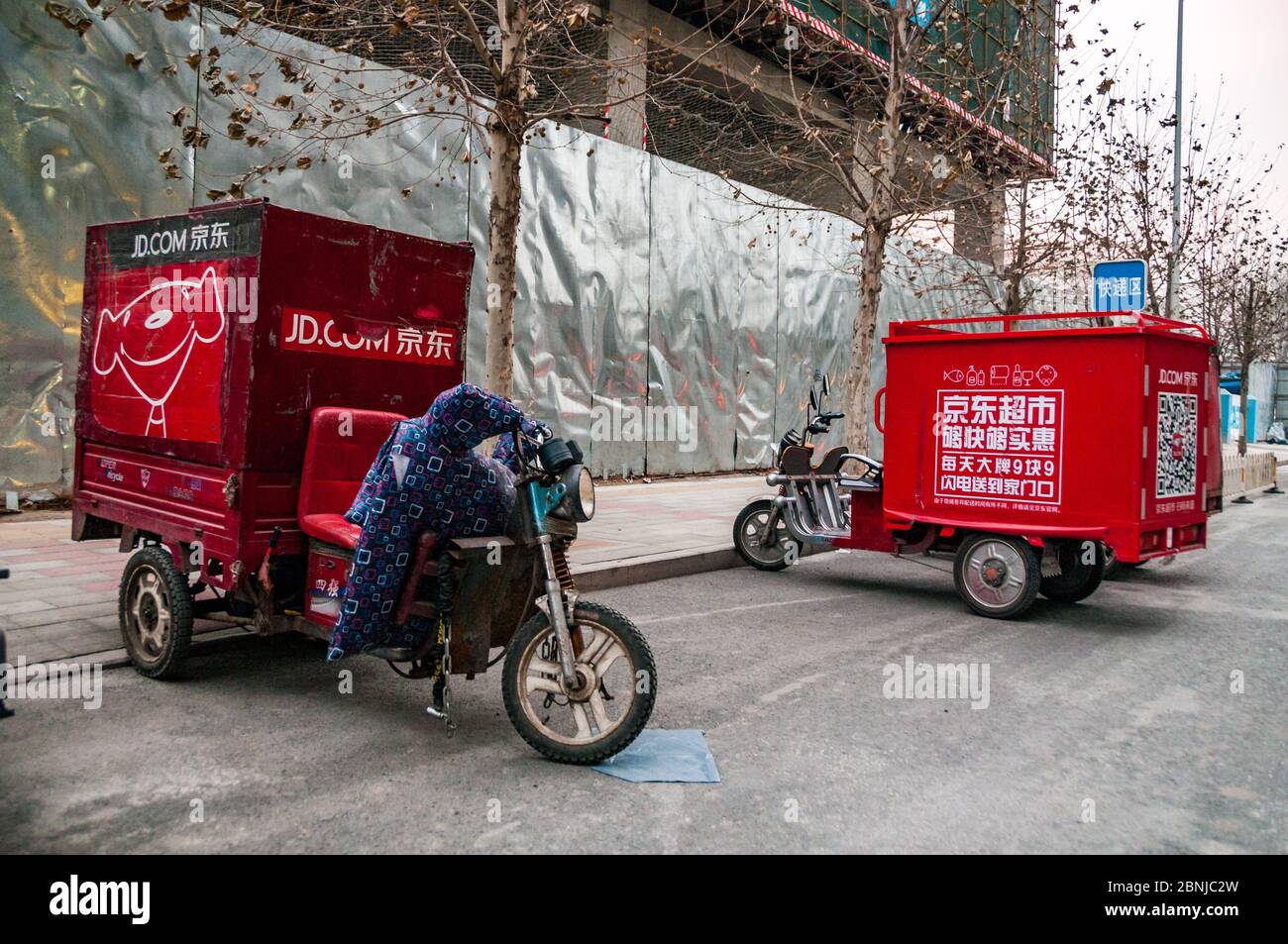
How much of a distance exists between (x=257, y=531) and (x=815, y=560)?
6303 millimetres

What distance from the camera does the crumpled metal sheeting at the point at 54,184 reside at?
8586mm

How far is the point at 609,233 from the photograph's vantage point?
14.6m

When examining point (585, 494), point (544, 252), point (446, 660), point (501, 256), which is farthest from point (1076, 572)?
point (544, 252)

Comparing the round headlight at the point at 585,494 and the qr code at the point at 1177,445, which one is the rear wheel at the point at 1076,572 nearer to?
the qr code at the point at 1177,445

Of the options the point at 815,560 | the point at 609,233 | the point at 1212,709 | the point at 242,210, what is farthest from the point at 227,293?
the point at 609,233

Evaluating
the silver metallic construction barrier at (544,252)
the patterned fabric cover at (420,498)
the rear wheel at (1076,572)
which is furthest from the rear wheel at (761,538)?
the patterned fabric cover at (420,498)

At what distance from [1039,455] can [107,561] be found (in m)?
6.61

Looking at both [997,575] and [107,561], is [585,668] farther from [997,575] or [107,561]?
[107,561]

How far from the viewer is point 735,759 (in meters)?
3.88

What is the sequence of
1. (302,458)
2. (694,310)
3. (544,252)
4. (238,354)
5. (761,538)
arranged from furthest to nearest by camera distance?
(694,310) < (544,252) < (761,538) < (302,458) < (238,354)

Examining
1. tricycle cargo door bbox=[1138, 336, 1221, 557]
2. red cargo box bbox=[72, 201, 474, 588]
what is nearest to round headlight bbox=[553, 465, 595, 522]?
red cargo box bbox=[72, 201, 474, 588]

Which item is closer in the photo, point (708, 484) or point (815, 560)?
point (815, 560)

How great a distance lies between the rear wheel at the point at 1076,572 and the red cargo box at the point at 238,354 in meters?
4.62
